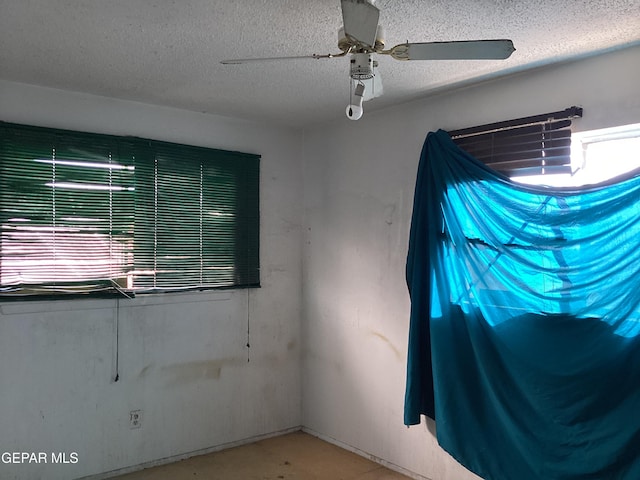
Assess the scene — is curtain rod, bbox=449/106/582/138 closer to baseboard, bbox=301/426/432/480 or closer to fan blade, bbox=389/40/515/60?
fan blade, bbox=389/40/515/60

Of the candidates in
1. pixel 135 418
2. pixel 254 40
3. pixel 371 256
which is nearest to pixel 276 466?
pixel 135 418

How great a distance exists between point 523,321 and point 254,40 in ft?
6.35

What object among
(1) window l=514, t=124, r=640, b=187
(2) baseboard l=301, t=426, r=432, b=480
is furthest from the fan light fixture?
(2) baseboard l=301, t=426, r=432, b=480

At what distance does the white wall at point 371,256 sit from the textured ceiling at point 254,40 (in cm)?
19

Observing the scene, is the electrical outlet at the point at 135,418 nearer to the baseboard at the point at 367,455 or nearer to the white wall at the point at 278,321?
the white wall at the point at 278,321

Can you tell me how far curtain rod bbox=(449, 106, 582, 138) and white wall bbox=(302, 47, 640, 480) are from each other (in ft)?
0.14

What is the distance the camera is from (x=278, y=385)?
4.36 m

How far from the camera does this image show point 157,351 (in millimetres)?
3752

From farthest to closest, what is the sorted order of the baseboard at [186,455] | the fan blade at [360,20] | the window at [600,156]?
the baseboard at [186,455] < the window at [600,156] < the fan blade at [360,20]

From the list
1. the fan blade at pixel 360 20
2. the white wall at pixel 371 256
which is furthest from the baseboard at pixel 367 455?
the fan blade at pixel 360 20

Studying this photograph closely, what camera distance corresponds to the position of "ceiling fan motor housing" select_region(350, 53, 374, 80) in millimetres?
2057

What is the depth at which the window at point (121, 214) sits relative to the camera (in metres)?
3.26

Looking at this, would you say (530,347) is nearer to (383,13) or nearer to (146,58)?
(383,13)

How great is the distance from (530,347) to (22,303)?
288 cm
